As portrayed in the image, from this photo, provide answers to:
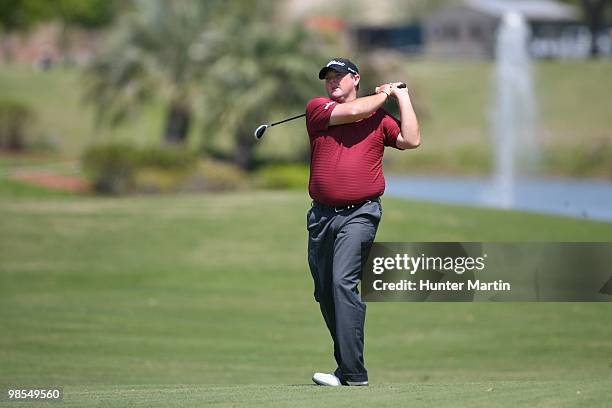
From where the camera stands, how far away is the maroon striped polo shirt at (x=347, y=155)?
331 inches

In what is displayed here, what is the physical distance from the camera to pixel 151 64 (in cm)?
4300

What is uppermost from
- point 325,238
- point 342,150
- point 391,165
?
point 342,150

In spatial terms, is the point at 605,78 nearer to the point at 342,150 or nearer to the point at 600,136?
the point at 600,136

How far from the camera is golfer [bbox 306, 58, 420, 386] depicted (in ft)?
27.5

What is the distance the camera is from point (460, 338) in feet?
50.9

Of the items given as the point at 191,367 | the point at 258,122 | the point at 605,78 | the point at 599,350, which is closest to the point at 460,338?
the point at 599,350

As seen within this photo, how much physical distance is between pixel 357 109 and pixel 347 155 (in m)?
0.35

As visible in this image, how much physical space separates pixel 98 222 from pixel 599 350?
47.1ft

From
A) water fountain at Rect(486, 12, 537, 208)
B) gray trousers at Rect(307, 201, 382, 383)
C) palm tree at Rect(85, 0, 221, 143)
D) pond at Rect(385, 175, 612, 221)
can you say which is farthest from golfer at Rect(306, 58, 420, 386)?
palm tree at Rect(85, 0, 221, 143)

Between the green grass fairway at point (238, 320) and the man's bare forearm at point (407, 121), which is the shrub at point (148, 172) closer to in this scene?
the green grass fairway at point (238, 320)

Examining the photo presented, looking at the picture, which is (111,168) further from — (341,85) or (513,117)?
(341,85)

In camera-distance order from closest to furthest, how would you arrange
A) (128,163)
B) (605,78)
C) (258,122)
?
(128,163) < (258,122) < (605,78)

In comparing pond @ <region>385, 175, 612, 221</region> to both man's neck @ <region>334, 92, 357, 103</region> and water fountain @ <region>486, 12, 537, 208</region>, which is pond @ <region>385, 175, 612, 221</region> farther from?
man's neck @ <region>334, 92, 357, 103</region>

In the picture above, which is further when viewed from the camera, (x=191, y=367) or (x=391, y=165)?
(x=391, y=165)
